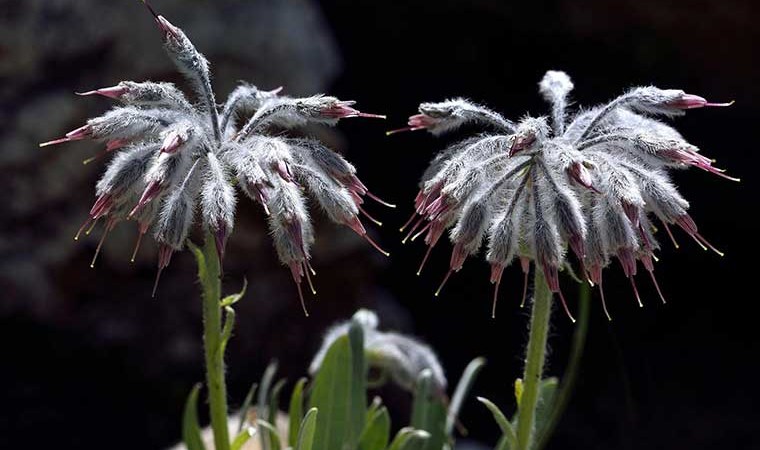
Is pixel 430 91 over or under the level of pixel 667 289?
over

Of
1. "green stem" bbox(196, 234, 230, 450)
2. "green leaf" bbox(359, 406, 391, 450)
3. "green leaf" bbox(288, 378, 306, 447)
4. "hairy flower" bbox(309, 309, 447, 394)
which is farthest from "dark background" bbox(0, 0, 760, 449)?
"green stem" bbox(196, 234, 230, 450)

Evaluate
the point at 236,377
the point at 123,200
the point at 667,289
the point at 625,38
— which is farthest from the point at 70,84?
the point at 667,289

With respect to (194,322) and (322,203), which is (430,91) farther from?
(322,203)

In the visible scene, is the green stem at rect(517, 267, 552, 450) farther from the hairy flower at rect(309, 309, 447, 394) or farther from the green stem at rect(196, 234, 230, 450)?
the hairy flower at rect(309, 309, 447, 394)

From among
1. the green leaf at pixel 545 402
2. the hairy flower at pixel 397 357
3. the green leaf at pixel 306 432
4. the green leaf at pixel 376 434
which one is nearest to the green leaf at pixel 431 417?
the hairy flower at pixel 397 357

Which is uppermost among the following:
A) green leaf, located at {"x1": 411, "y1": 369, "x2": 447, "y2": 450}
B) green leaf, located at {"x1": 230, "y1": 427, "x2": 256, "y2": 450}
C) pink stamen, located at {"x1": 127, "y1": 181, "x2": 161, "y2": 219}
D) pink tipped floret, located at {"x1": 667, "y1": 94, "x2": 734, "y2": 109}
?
pink tipped floret, located at {"x1": 667, "y1": 94, "x2": 734, "y2": 109}

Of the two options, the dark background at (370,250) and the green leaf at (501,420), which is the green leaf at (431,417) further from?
the dark background at (370,250)

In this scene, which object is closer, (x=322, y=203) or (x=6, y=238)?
(x=322, y=203)
